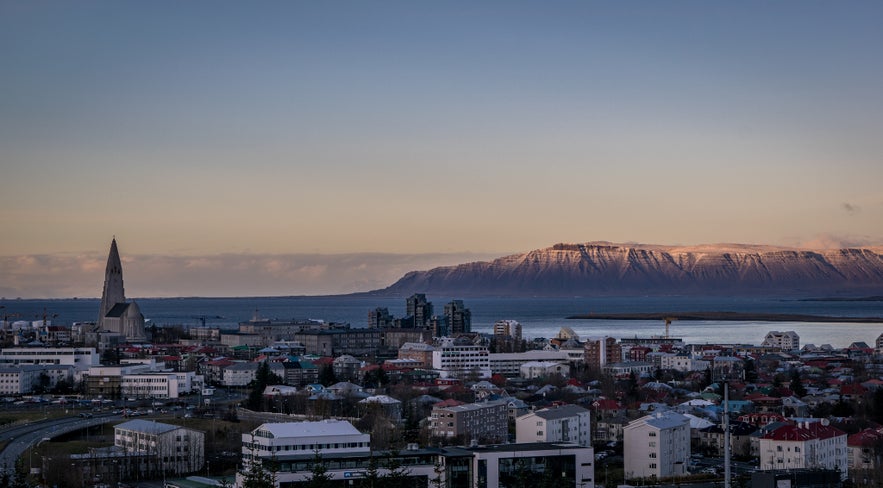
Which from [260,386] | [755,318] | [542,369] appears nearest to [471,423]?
[260,386]

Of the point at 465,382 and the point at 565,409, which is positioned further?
the point at 465,382

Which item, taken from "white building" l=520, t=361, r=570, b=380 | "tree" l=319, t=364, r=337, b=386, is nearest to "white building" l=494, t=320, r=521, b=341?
"white building" l=520, t=361, r=570, b=380

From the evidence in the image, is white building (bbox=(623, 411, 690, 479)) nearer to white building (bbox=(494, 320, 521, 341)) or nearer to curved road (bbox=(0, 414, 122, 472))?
curved road (bbox=(0, 414, 122, 472))

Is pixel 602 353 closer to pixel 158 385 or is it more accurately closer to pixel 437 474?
pixel 158 385

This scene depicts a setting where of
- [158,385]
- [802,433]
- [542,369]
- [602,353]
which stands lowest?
[158,385]

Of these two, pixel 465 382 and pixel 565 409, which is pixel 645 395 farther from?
pixel 565 409

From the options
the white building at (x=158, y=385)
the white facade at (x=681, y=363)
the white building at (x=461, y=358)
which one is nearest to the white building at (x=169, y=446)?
the white building at (x=158, y=385)

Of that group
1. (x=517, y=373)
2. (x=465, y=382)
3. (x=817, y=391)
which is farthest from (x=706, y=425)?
(x=517, y=373)
